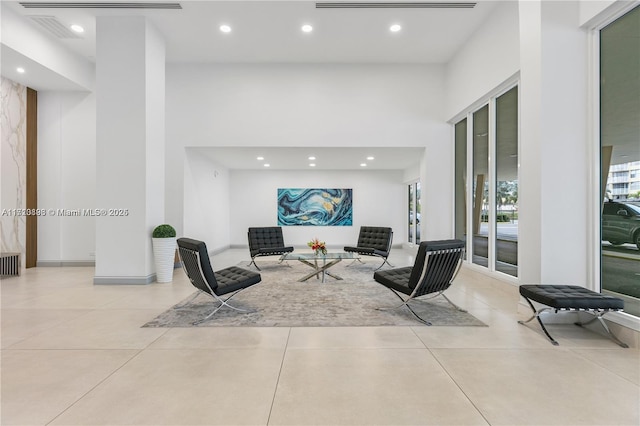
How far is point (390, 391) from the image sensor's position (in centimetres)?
210

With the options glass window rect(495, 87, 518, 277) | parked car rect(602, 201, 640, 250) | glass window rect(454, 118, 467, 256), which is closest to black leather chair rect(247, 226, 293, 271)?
glass window rect(454, 118, 467, 256)

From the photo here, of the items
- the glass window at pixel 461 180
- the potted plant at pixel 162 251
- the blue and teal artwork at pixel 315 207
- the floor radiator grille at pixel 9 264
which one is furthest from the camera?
the blue and teal artwork at pixel 315 207

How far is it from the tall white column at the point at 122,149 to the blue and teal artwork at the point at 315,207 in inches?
232

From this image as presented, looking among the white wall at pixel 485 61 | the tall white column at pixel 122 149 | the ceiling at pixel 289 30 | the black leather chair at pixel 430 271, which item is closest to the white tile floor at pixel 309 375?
the black leather chair at pixel 430 271

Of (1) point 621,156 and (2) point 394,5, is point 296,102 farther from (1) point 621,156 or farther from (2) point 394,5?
(1) point 621,156

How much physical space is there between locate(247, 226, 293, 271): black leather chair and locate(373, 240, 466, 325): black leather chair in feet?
11.8

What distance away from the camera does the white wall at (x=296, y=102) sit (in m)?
7.12

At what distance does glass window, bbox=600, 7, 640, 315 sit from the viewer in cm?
300

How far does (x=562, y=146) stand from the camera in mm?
3428

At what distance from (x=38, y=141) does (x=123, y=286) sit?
14.6 feet

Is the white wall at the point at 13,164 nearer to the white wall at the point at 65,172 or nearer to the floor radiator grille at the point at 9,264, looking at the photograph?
the white wall at the point at 65,172

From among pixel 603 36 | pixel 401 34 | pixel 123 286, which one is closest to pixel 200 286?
pixel 123 286

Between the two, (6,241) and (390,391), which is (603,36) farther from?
(6,241)

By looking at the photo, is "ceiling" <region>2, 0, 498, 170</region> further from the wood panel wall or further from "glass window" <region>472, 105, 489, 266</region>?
"glass window" <region>472, 105, 489, 266</region>
